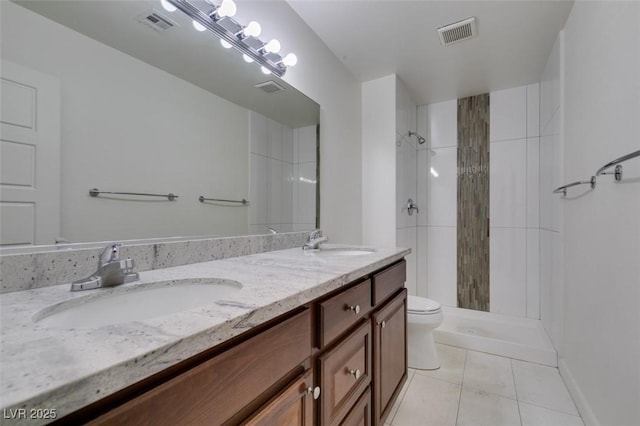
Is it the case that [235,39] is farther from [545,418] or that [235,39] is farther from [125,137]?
[545,418]

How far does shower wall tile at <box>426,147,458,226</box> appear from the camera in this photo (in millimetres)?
2949

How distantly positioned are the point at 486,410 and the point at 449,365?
475mm

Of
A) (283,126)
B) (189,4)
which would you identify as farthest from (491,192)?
(189,4)

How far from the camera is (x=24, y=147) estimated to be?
2.33 feet

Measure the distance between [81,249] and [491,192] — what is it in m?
3.07

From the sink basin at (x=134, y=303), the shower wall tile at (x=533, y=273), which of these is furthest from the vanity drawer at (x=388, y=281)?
the shower wall tile at (x=533, y=273)

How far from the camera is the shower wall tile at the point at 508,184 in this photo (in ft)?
8.77

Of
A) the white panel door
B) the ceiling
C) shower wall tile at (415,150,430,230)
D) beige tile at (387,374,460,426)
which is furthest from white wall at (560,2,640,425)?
the white panel door

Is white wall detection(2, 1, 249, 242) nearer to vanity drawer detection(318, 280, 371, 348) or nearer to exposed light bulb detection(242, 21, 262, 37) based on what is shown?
exposed light bulb detection(242, 21, 262, 37)

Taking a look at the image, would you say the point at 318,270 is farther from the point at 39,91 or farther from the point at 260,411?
the point at 39,91

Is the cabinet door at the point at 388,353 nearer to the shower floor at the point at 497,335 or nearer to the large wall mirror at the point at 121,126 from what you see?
the large wall mirror at the point at 121,126

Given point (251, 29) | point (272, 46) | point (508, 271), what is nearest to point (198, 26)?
point (251, 29)

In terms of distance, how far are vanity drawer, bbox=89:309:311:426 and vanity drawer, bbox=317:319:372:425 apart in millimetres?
171

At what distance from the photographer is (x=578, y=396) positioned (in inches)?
60.9
